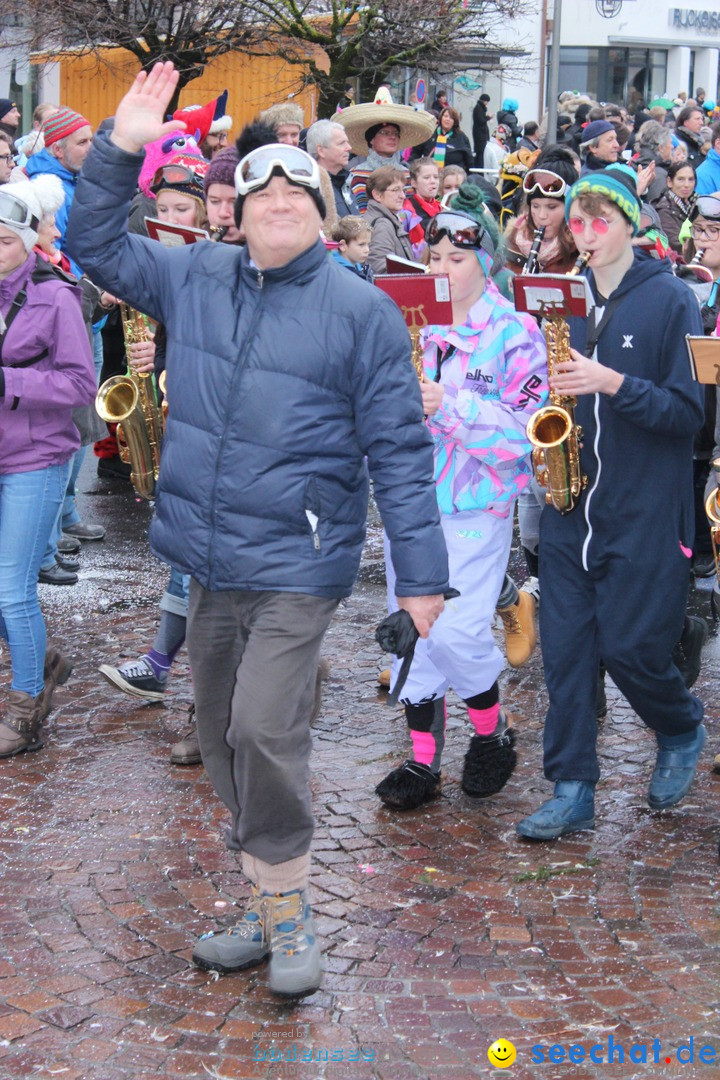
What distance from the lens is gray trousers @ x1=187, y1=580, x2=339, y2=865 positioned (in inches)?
150

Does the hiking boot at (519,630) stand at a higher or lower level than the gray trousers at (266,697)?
lower

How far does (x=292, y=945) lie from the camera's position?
155 inches

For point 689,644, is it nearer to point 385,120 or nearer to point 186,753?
point 186,753

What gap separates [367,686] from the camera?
21.6 feet

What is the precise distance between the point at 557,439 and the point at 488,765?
1.28 m

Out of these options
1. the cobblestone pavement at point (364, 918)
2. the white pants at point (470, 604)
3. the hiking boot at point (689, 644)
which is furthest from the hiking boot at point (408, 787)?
the hiking boot at point (689, 644)

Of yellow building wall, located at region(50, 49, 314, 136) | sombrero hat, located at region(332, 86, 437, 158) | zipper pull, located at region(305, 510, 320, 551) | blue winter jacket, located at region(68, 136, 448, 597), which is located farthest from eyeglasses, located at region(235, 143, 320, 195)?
yellow building wall, located at region(50, 49, 314, 136)

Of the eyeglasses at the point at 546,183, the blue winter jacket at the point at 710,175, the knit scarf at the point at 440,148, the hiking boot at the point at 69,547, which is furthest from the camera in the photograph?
the knit scarf at the point at 440,148

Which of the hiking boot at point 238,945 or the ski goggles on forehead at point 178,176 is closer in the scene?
the hiking boot at point 238,945

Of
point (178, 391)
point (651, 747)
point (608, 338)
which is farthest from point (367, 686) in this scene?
point (178, 391)

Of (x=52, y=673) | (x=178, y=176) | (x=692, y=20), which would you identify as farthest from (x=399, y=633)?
(x=692, y=20)

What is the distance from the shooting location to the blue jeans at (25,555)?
18.3 ft

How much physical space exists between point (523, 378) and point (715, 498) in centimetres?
79

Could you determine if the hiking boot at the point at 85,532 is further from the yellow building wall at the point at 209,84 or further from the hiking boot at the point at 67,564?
the yellow building wall at the point at 209,84
